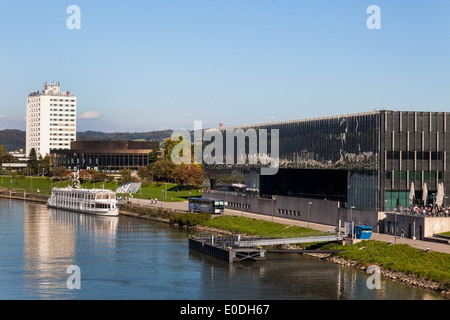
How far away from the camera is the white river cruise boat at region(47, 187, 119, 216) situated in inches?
5472

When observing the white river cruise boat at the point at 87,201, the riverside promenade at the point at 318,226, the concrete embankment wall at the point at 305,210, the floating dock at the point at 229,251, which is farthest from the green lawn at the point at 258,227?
the white river cruise boat at the point at 87,201

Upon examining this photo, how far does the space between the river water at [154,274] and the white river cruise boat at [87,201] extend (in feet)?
118

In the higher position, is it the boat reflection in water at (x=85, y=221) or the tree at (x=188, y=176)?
the tree at (x=188, y=176)

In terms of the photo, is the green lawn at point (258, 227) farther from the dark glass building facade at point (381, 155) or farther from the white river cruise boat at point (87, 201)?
the white river cruise boat at point (87, 201)

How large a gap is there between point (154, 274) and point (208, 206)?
5202 centimetres

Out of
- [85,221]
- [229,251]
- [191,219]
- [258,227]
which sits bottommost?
[85,221]

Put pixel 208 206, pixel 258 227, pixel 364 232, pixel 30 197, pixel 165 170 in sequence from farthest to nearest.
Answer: pixel 165 170
pixel 30 197
pixel 208 206
pixel 258 227
pixel 364 232

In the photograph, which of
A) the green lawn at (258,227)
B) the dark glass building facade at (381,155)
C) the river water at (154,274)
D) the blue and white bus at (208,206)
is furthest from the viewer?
the blue and white bus at (208,206)

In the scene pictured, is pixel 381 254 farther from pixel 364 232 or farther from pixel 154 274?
pixel 154 274

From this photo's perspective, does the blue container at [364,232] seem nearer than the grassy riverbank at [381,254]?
No

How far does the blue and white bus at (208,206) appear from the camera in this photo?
121188 mm

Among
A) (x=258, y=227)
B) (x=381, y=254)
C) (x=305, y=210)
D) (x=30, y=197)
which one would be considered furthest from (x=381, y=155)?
(x=30, y=197)

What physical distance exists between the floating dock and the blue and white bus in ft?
Result: 113

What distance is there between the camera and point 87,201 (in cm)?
14600
